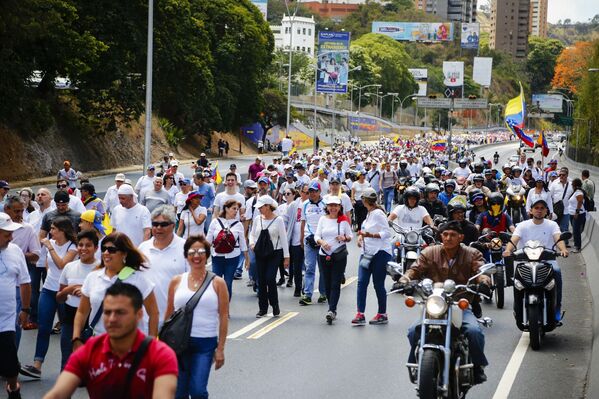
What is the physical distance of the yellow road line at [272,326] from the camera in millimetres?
13688

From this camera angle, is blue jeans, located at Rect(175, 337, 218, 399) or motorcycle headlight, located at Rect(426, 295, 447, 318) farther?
motorcycle headlight, located at Rect(426, 295, 447, 318)

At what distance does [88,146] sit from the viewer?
5762 cm

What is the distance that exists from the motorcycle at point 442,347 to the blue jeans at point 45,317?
3605 mm

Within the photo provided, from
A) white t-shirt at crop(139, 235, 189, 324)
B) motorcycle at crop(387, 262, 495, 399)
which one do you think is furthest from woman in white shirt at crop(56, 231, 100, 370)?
motorcycle at crop(387, 262, 495, 399)

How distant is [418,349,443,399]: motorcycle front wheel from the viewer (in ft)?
28.3

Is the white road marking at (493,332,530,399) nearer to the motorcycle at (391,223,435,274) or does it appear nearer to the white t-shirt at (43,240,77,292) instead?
the motorcycle at (391,223,435,274)

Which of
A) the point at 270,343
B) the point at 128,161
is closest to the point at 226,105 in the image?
the point at 128,161

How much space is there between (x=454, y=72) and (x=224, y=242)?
163 meters

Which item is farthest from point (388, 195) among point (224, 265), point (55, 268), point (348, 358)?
point (55, 268)

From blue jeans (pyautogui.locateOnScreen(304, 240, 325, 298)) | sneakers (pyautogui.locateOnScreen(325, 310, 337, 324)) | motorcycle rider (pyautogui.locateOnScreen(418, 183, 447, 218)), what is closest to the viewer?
sneakers (pyautogui.locateOnScreen(325, 310, 337, 324))

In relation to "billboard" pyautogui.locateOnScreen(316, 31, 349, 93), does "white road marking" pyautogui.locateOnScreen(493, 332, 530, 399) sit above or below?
below

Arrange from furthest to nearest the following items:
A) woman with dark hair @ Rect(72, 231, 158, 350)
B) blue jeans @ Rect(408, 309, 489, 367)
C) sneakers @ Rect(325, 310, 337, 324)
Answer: sneakers @ Rect(325, 310, 337, 324), blue jeans @ Rect(408, 309, 489, 367), woman with dark hair @ Rect(72, 231, 158, 350)

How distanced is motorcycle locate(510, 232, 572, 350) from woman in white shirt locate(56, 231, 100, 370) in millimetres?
5224

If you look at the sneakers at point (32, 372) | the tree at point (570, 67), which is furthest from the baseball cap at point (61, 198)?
the tree at point (570, 67)
